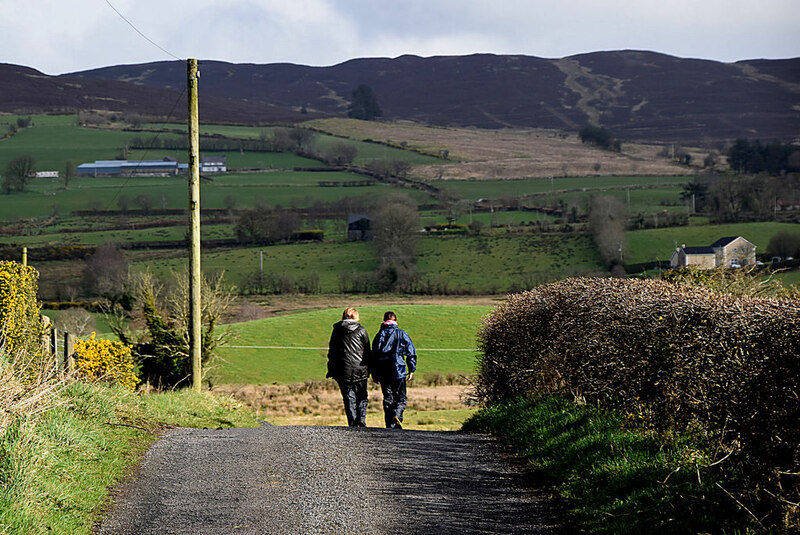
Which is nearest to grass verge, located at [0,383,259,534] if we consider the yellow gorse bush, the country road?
the country road

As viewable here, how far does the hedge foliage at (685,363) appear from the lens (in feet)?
21.7

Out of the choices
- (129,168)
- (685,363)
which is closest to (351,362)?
(685,363)

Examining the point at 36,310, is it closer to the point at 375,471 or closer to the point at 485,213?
the point at 375,471

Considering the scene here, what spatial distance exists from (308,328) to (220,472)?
5693cm

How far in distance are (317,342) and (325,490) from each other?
54753 mm

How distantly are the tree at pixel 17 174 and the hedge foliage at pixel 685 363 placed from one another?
166561 millimetres

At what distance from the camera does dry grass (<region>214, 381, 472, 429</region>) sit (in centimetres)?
3438

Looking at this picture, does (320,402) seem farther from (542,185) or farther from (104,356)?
(542,185)

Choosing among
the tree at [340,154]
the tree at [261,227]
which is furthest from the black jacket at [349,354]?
the tree at [340,154]

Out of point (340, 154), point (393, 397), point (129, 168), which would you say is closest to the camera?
point (393, 397)

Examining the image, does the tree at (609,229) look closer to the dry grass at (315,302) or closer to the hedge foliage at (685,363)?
the dry grass at (315,302)

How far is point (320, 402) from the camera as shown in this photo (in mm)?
42312

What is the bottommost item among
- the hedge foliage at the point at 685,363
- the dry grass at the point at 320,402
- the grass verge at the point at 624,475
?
the dry grass at the point at 320,402

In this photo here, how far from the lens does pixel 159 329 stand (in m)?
36.4
